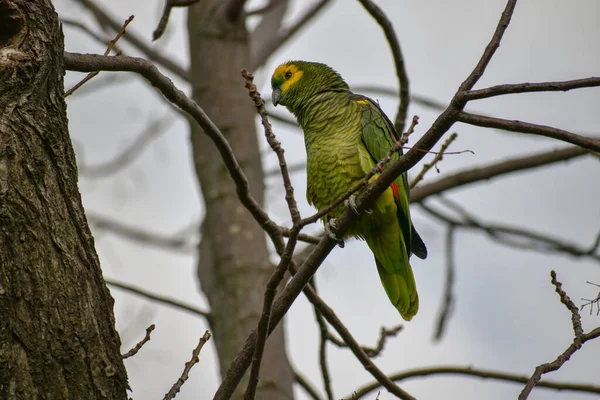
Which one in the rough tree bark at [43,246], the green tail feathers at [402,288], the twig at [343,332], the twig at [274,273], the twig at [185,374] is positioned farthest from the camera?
the green tail feathers at [402,288]

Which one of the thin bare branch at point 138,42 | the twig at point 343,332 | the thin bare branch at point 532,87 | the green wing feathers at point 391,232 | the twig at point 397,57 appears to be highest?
the thin bare branch at point 138,42

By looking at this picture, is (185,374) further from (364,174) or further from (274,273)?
(364,174)

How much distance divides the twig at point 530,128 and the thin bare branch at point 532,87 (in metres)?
0.08

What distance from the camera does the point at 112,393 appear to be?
2.29 metres

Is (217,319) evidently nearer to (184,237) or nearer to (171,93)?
(171,93)

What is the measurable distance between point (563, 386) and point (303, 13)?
159 inches

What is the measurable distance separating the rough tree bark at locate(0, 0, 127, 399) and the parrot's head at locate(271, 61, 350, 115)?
238 centimetres

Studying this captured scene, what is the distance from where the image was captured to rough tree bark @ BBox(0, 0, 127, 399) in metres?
2.12

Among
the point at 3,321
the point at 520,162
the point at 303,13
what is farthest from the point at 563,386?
the point at 303,13

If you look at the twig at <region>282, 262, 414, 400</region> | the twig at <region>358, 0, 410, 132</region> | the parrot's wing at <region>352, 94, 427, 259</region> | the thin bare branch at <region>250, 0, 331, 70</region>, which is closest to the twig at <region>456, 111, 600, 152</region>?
the twig at <region>282, 262, 414, 400</region>

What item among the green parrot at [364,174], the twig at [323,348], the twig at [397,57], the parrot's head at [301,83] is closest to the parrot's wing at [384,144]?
the green parrot at [364,174]

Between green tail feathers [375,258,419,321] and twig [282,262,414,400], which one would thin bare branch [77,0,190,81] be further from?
twig [282,262,414,400]

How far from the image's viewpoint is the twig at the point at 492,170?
475 centimetres

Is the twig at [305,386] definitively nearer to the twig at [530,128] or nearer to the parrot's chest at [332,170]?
the parrot's chest at [332,170]
